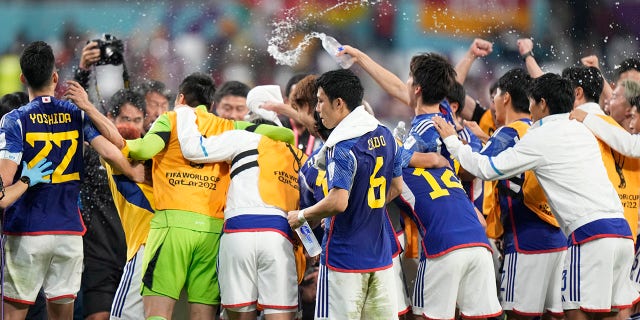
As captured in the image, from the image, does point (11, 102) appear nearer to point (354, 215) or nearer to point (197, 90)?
point (197, 90)

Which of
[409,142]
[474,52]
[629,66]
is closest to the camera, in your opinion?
Result: [409,142]

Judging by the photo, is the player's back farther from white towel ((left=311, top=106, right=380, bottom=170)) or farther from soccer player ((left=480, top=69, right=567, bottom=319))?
white towel ((left=311, top=106, right=380, bottom=170))

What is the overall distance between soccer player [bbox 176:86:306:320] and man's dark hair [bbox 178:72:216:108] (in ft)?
1.21

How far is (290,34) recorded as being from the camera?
15883mm

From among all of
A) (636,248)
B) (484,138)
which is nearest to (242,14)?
(484,138)

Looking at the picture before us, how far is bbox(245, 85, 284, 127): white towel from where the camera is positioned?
8047 millimetres

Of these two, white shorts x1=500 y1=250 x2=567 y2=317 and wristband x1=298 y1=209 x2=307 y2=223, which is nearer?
wristband x1=298 y1=209 x2=307 y2=223

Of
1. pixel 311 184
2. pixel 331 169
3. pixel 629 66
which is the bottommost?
pixel 311 184

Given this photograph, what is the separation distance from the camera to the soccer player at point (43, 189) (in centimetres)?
709

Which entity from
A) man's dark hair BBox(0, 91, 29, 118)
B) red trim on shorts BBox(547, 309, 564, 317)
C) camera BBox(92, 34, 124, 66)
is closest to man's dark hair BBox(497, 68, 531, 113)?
red trim on shorts BBox(547, 309, 564, 317)

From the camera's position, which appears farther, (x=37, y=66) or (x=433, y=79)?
(x=433, y=79)

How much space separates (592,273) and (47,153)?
435 cm

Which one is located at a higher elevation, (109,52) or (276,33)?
(276,33)

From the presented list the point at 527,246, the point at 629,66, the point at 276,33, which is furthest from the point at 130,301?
the point at 276,33
